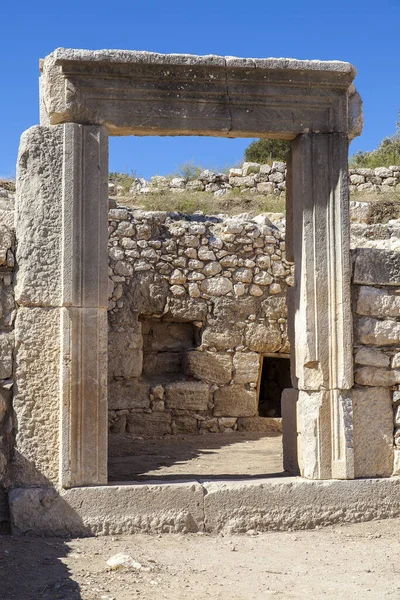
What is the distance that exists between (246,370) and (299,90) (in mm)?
4678

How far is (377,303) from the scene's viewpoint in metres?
5.12

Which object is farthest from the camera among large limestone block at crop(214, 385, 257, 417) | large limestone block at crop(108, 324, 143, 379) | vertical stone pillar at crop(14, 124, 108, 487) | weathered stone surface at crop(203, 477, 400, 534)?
large limestone block at crop(214, 385, 257, 417)

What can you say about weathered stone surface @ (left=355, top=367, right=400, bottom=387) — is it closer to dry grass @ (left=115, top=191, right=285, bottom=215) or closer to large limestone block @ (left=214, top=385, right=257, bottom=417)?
large limestone block @ (left=214, top=385, right=257, bottom=417)

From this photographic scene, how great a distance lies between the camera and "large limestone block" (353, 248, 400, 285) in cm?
511

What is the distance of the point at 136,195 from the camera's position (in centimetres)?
1380

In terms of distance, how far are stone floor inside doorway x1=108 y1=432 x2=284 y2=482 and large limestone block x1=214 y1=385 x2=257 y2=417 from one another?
270 mm

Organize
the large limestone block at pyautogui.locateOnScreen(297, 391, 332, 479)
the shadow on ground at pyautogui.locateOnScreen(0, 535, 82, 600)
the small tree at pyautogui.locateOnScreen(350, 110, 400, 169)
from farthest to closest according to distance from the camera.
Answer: the small tree at pyautogui.locateOnScreen(350, 110, 400, 169) < the large limestone block at pyautogui.locateOnScreen(297, 391, 332, 479) < the shadow on ground at pyautogui.locateOnScreen(0, 535, 82, 600)

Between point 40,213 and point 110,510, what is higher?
point 40,213

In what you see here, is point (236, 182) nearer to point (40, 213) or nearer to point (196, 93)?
point (196, 93)

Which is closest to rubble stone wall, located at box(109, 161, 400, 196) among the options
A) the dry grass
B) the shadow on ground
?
the dry grass

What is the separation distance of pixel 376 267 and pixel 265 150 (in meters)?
16.7

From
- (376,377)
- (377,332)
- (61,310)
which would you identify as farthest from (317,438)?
(61,310)

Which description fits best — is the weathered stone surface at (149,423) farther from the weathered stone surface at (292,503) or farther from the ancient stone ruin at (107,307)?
the weathered stone surface at (292,503)

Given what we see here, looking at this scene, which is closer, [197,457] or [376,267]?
[376,267]
